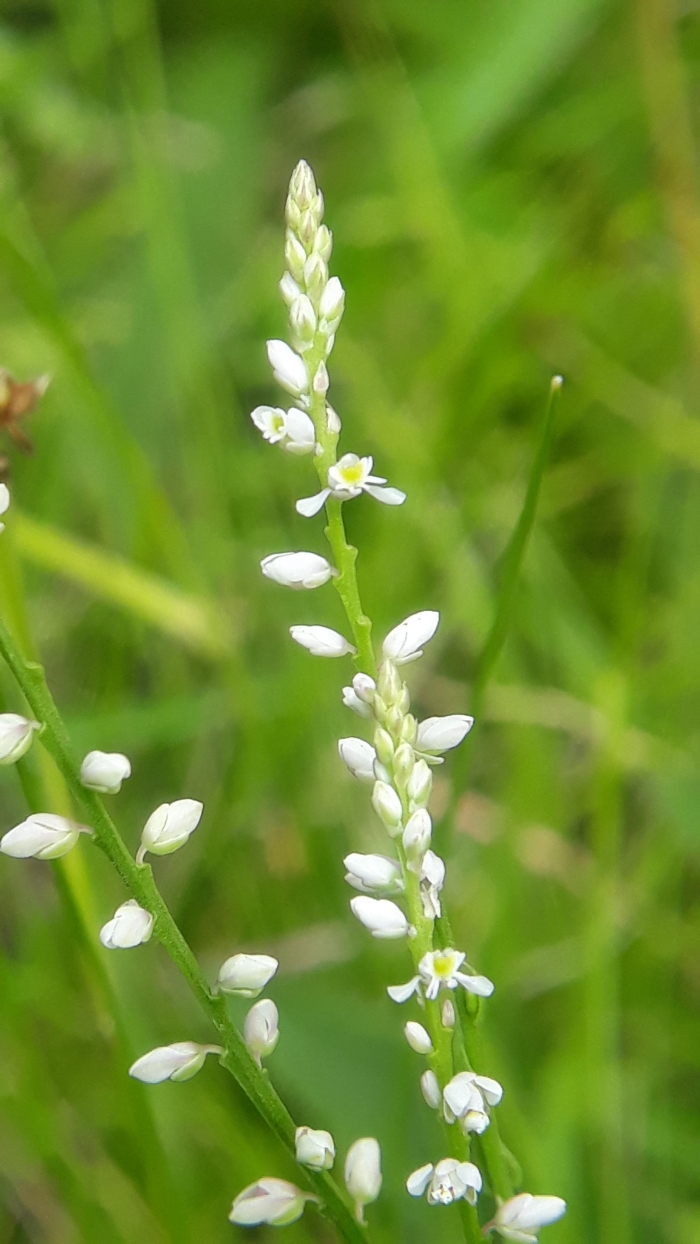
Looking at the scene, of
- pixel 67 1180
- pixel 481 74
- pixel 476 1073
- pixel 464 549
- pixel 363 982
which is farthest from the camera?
pixel 481 74

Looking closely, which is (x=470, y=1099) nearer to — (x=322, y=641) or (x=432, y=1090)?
(x=432, y=1090)

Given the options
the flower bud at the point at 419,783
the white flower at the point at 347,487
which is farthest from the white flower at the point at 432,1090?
the white flower at the point at 347,487

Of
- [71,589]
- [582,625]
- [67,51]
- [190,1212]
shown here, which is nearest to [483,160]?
[67,51]

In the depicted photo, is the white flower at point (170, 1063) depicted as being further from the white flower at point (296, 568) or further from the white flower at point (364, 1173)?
the white flower at point (296, 568)

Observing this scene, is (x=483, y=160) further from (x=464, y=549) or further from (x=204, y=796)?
(x=204, y=796)

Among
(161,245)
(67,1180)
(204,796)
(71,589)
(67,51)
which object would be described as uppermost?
(67,51)

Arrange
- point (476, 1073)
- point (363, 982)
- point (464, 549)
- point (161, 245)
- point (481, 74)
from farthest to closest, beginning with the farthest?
point (481, 74) → point (161, 245) → point (464, 549) → point (363, 982) → point (476, 1073)

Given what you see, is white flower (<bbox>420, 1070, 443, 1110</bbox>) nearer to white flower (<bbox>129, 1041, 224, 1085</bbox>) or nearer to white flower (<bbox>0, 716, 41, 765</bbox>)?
white flower (<bbox>129, 1041, 224, 1085</bbox>)
